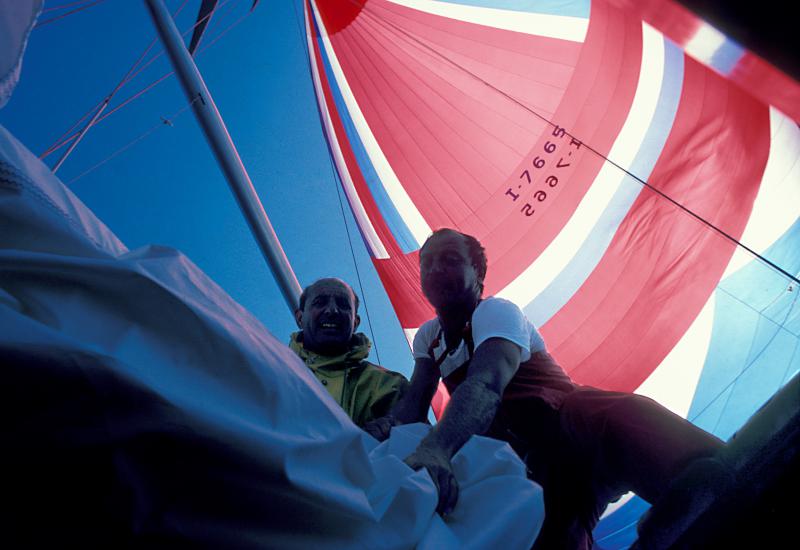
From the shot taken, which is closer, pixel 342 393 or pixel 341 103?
pixel 342 393

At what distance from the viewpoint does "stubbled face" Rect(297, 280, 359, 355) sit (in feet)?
7.04

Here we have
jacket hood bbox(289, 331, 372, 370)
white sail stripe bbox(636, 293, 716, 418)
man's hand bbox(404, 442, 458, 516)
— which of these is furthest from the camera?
white sail stripe bbox(636, 293, 716, 418)

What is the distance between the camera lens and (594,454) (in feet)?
4.50

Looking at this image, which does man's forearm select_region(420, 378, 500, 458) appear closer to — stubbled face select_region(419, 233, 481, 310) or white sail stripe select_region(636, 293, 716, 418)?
stubbled face select_region(419, 233, 481, 310)

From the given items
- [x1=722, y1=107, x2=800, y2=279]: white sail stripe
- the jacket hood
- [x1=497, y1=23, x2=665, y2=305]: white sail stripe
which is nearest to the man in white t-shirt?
the jacket hood

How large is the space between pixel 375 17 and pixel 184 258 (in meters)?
Answer: 5.19

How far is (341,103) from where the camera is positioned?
17.7 ft

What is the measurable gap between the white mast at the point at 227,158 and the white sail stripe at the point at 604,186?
1841mm

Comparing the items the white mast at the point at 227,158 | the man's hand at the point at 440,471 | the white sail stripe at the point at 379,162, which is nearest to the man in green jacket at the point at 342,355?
the man's hand at the point at 440,471

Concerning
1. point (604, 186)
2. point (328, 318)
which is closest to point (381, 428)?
point (328, 318)

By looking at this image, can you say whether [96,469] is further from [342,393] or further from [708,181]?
[708,181]

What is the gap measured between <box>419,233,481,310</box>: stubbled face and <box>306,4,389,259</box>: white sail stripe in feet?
9.67

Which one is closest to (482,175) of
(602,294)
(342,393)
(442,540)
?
(602,294)

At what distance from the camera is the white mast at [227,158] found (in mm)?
3453
